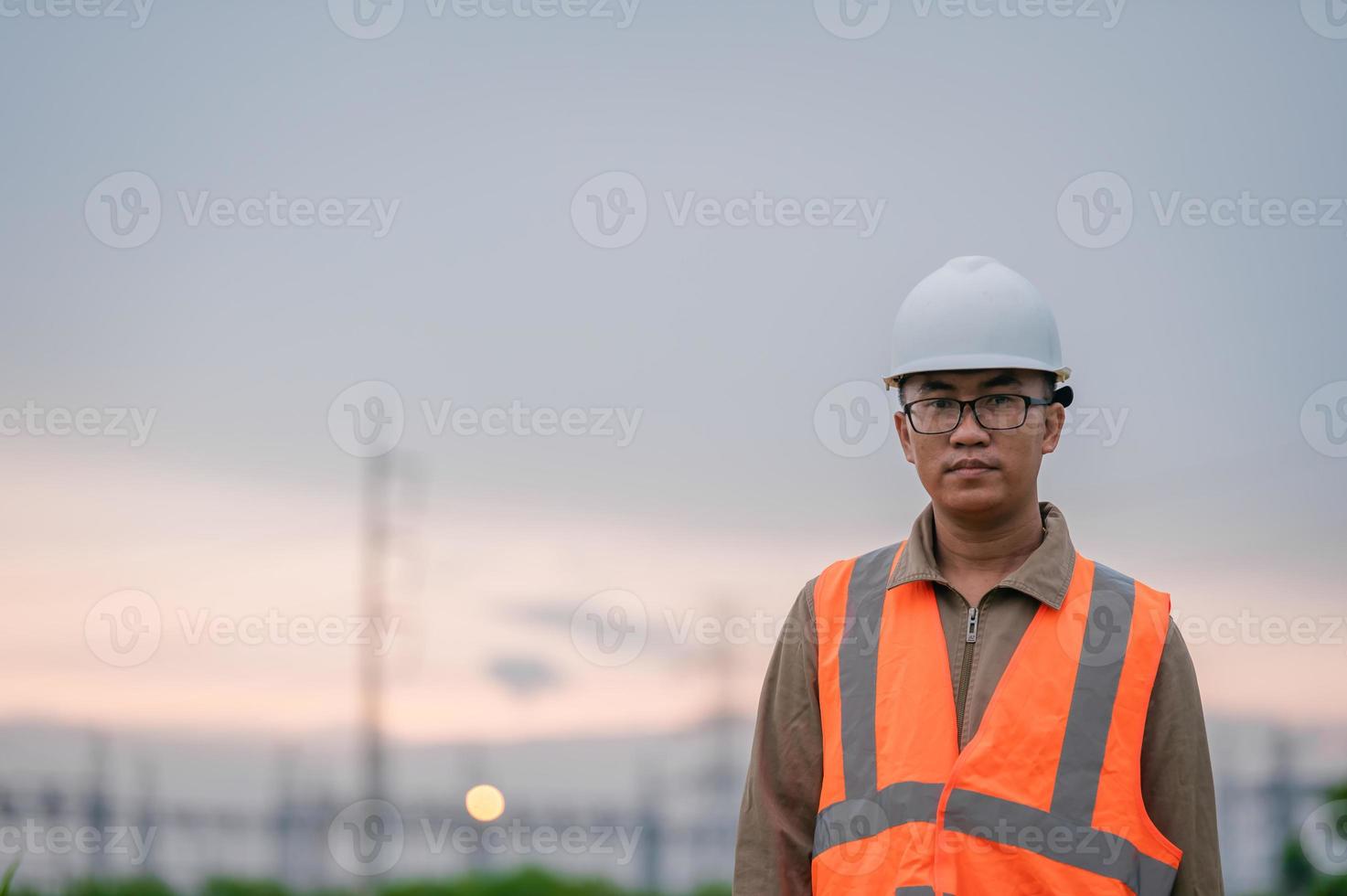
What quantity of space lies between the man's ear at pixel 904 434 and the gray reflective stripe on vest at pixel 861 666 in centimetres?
27

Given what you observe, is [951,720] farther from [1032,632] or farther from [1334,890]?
[1334,890]

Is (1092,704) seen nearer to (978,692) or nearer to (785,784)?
(978,692)

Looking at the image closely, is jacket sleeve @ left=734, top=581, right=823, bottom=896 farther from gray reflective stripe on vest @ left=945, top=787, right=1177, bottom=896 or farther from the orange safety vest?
gray reflective stripe on vest @ left=945, top=787, right=1177, bottom=896

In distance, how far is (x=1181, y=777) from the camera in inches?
106

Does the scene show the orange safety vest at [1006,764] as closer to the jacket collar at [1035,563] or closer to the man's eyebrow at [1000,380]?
the jacket collar at [1035,563]

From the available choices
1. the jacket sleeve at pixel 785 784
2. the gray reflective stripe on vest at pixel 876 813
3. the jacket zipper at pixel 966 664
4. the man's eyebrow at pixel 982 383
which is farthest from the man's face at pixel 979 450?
the gray reflective stripe on vest at pixel 876 813

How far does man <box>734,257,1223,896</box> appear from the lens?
2639 millimetres

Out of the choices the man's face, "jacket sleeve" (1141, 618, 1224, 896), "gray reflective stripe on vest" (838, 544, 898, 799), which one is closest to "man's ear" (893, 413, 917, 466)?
the man's face

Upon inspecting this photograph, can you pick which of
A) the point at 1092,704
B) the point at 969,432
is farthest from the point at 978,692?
the point at 969,432

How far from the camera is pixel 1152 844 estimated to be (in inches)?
105

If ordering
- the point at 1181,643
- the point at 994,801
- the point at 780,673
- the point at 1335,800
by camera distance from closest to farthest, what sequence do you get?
the point at 994,801 < the point at 1181,643 < the point at 780,673 < the point at 1335,800

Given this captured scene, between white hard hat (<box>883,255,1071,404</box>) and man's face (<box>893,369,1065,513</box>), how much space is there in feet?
0.12

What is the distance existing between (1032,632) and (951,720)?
287 millimetres

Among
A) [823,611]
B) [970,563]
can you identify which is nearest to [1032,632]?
[970,563]
